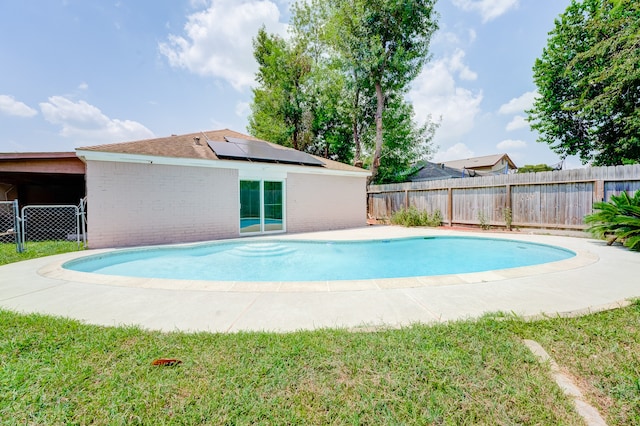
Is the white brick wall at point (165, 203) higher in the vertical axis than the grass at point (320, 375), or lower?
higher

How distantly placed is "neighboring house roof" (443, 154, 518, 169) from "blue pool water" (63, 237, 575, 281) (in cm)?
2830

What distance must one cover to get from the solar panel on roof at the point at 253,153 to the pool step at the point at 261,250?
348 centimetres

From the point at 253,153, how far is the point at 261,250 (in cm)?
425

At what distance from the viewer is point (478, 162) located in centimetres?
3494

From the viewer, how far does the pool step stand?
27.1 feet

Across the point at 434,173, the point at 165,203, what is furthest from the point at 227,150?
the point at 434,173

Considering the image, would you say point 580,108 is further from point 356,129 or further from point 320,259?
point 320,259

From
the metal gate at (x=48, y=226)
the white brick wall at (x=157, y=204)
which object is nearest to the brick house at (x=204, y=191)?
the white brick wall at (x=157, y=204)

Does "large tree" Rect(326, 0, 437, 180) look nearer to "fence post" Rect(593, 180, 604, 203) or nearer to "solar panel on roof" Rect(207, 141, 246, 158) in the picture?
"solar panel on roof" Rect(207, 141, 246, 158)

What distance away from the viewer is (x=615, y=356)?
7.26ft

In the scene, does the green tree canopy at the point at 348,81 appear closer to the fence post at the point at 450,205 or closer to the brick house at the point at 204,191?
the fence post at the point at 450,205

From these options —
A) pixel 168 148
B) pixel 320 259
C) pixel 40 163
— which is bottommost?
pixel 320 259

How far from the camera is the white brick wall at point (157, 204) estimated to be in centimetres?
783

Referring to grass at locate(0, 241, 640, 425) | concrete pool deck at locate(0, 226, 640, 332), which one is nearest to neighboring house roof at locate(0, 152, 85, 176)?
concrete pool deck at locate(0, 226, 640, 332)
